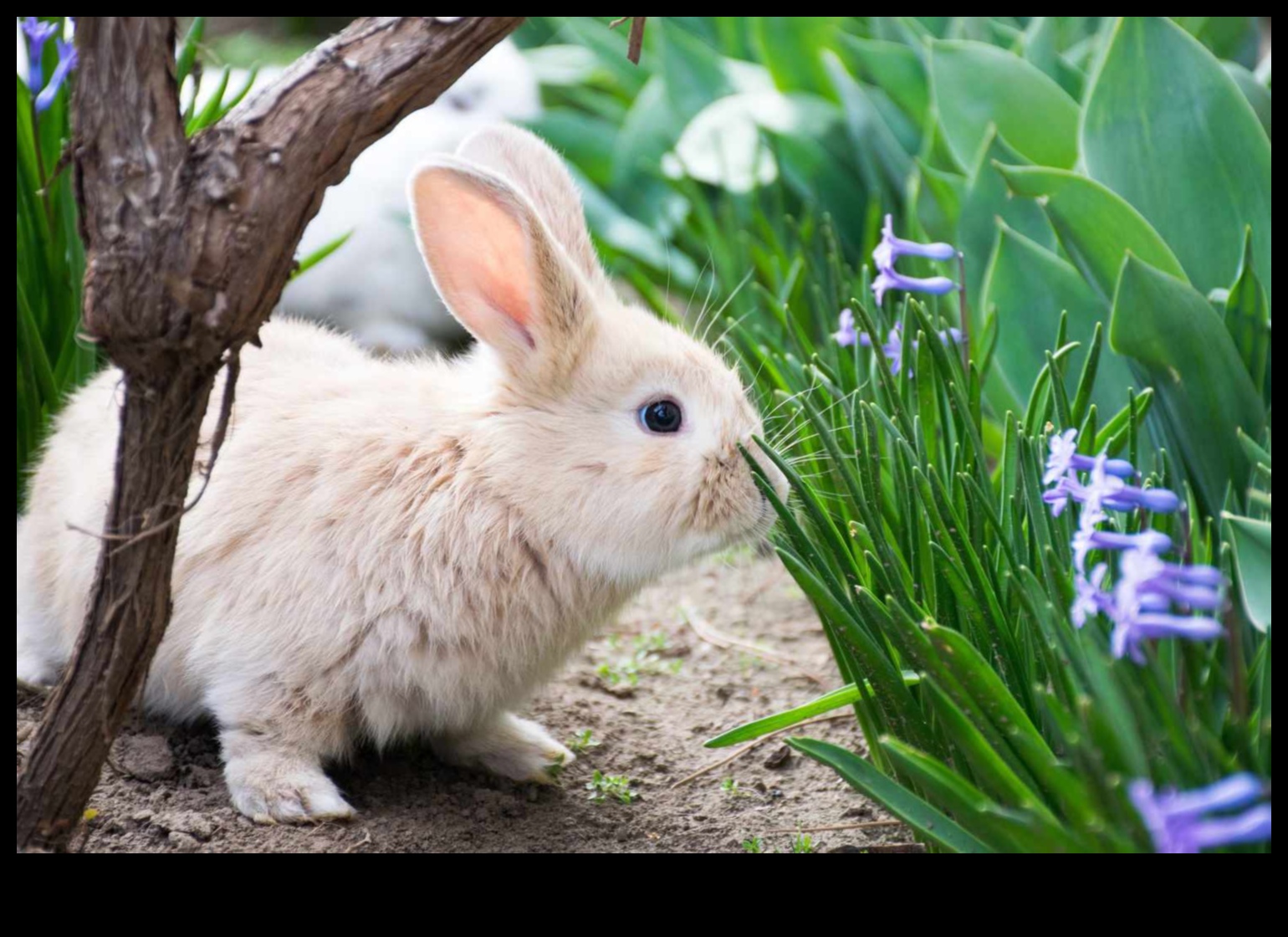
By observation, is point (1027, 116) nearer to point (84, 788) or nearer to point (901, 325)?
point (901, 325)

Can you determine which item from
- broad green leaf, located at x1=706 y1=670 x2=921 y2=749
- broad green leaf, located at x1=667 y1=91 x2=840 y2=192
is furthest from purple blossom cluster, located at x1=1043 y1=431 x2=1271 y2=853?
broad green leaf, located at x1=667 y1=91 x2=840 y2=192

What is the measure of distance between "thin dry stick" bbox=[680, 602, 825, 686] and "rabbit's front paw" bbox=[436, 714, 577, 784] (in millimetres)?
714

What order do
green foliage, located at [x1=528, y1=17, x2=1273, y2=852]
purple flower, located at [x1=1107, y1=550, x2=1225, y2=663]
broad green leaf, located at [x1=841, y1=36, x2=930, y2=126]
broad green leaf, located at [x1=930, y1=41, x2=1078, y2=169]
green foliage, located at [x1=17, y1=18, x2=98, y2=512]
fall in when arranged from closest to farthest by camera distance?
purple flower, located at [x1=1107, y1=550, x2=1225, y2=663] → green foliage, located at [x1=528, y1=17, x2=1273, y2=852] → green foliage, located at [x1=17, y1=18, x2=98, y2=512] → broad green leaf, located at [x1=930, y1=41, x2=1078, y2=169] → broad green leaf, located at [x1=841, y1=36, x2=930, y2=126]

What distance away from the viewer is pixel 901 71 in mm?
3607

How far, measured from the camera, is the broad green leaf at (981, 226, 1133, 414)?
2.43m

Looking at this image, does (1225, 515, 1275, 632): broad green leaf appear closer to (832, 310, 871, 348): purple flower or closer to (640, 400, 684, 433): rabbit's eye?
(640, 400, 684, 433): rabbit's eye

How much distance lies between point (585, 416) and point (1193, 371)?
1016mm

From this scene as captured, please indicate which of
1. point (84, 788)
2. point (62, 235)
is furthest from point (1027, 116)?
point (84, 788)

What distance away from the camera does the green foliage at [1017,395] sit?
144 centimetres

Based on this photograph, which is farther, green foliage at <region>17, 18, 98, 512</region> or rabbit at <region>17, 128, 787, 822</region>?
green foliage at <region>17, 18, 98, 512</region>

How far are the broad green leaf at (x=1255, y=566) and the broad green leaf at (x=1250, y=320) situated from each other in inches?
29.2
